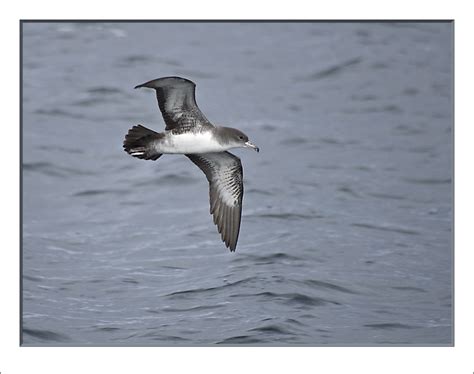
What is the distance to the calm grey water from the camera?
31.6 feet

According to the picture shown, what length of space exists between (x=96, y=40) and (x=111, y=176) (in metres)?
4.65

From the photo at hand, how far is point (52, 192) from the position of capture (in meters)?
14.2

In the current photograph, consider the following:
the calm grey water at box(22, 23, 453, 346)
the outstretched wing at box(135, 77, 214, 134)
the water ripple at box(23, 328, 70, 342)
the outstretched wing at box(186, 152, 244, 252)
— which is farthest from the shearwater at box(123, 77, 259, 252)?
the water ripple at box(23, 328, 70, 342)

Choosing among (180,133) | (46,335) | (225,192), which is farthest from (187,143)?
(46,335)

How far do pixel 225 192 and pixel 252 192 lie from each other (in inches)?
144

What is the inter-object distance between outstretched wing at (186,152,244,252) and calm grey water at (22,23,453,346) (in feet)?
2.21

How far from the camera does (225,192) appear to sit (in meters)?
9.78

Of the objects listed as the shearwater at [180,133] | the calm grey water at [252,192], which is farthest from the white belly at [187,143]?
the calm grey water at [252,192]

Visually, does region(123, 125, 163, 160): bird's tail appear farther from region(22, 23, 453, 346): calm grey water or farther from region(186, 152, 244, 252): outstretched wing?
region(22, 23, 453, 346): calm grey water

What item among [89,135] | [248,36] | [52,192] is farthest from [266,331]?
[248,36]

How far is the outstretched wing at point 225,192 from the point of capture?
967 cm

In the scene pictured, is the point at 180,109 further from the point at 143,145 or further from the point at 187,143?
the point at 143,145

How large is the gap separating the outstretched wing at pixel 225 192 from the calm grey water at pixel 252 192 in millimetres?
674
